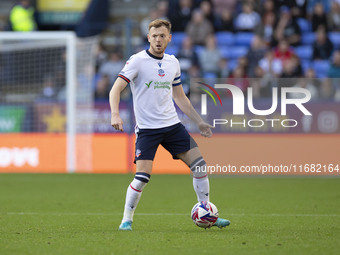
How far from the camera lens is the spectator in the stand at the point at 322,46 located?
18.5 meters

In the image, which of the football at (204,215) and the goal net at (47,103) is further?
the goal net at (47,103)

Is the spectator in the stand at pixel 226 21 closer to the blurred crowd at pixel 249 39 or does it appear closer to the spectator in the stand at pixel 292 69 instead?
the blurred crowd at pixel 249 39

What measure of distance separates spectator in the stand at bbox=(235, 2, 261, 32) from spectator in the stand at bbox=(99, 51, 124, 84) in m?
3.98

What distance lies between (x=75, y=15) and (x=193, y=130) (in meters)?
7.57

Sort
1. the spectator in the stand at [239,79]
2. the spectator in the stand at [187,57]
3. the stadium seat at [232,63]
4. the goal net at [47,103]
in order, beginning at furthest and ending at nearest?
the stadium seat at [232,63]
the spectator in the stand at [187,57]
the goal net at [47,103]
the spectator in the stand at [239,79]

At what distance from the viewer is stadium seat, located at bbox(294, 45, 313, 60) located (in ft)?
62.8

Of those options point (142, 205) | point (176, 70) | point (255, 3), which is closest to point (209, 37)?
point (255, 3)

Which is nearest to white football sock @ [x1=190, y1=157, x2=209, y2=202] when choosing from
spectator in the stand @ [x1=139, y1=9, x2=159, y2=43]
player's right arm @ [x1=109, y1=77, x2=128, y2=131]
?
player's right arm @ [x1=109, y1=77, x2=128, y2=131]

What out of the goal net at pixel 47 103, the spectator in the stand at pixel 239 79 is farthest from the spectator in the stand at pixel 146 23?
the spectator in the stand at pixel 239 79

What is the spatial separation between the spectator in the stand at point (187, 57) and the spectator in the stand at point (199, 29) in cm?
103

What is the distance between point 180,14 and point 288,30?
290 cm

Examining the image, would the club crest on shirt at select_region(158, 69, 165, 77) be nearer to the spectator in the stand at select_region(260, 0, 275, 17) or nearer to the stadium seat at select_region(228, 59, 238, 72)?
the stadium seat at select_region(228, 59, 238, 72)

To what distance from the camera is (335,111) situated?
48.6 ft

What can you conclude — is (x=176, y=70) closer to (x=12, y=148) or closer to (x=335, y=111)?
(x=335, y=111)
